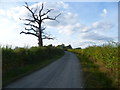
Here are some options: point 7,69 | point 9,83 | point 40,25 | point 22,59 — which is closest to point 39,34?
point 40,25

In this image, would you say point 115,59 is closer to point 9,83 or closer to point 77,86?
point 77,86

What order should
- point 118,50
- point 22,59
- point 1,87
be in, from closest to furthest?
point 1,87 < point 118,50 < point 22,59

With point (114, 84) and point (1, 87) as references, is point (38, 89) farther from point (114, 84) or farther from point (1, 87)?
point (114, 84)

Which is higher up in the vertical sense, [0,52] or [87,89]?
[0,52]

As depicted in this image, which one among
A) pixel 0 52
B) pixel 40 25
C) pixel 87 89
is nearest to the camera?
pixel 87 89

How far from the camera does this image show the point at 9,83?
10.5 metres

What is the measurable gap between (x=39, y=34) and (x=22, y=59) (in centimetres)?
2198

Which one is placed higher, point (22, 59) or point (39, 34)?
point (39, 34)

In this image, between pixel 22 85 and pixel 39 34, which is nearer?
pixel 22 85

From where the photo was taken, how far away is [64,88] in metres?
9.32

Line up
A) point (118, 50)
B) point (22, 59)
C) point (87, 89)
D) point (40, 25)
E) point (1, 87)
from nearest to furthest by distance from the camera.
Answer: point (87, 89), point (1, 87), point (118, 50), point (22, 59), point (40, 25)

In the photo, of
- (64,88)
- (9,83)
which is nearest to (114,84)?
(64,88)

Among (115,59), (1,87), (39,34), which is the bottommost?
(1,87)

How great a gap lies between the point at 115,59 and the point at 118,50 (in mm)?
601
